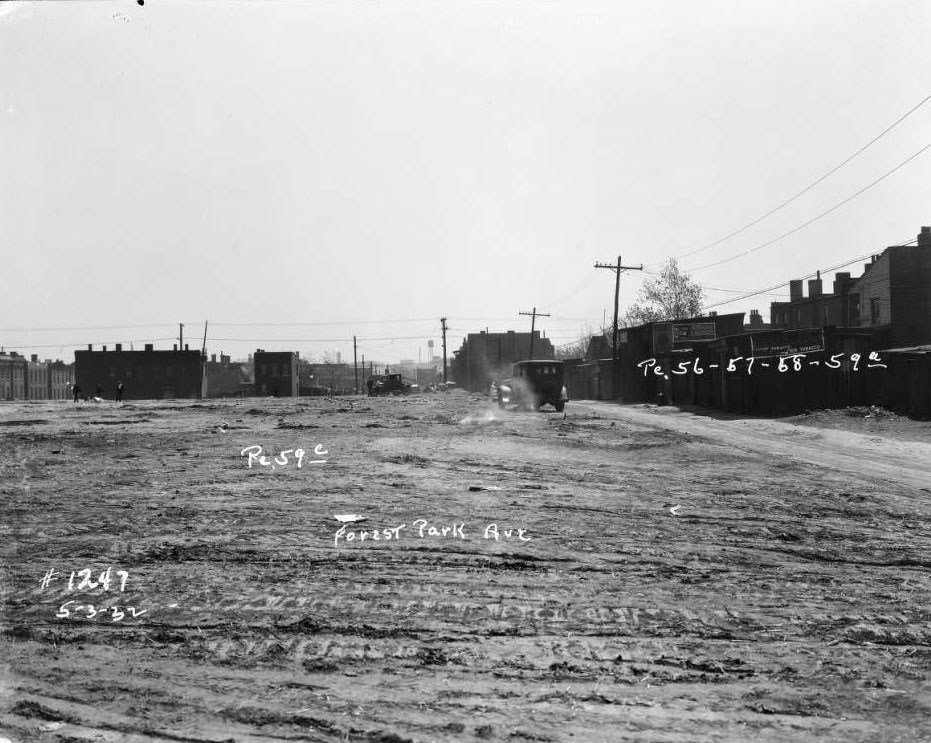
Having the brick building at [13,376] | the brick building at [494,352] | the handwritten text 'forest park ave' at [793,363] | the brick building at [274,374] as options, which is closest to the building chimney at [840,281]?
the handwritten text 'forest park ave' at [793,363]

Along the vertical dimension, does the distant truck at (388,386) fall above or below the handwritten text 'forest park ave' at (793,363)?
below

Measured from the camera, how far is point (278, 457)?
14461 mm

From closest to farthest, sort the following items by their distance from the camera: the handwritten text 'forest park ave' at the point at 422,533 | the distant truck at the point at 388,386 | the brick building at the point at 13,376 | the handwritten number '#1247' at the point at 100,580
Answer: the handwritten number '#1247' at the point at 100,580, the handwritten text 'forest park ave' at the point at 422,533, the distant truck at the point at 388,386, the brick building at the point at 13,376

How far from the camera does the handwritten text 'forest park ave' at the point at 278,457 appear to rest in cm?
1338

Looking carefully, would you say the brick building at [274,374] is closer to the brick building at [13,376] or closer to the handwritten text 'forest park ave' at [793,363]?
the brick building at [13,376]

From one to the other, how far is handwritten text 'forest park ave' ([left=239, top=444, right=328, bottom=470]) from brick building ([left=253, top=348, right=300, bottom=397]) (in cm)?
7684

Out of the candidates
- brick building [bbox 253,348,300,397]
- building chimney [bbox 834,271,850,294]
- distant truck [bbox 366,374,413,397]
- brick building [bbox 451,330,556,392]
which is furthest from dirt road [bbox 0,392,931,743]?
brick building [bbox 451,330,556,392]

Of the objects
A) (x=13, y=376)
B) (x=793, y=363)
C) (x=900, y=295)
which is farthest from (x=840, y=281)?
(x=13, y=376)

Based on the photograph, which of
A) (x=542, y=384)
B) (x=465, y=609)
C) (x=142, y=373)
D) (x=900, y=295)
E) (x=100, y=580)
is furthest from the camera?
(x=142, y=373)

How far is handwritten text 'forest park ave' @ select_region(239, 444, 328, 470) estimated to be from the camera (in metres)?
13.4

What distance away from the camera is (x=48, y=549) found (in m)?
6.82

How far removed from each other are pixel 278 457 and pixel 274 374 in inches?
3144

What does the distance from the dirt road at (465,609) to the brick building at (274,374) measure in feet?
268

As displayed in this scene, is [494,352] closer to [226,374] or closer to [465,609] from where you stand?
[226,374]
